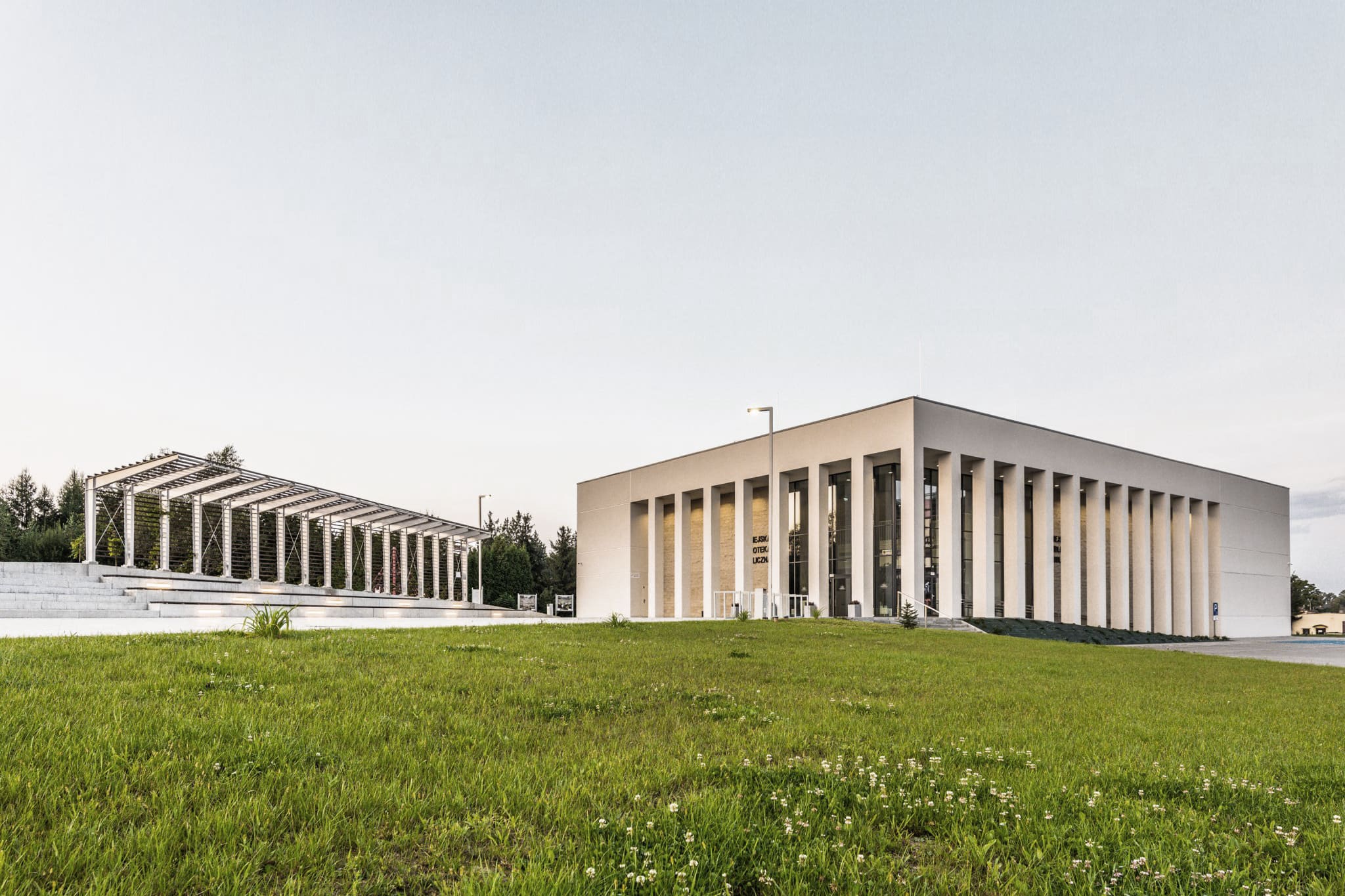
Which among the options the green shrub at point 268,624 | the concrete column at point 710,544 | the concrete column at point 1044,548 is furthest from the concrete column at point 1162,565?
the green shrub at point 268,624

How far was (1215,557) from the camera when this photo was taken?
175 ft

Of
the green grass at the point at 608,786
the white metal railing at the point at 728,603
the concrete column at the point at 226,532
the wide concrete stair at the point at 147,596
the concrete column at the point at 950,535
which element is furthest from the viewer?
the white metal railing at the point at 728,603

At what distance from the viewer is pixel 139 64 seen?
22141 millimetres

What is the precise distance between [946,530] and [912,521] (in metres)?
1.97

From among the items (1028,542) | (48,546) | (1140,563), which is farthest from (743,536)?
(48,546)

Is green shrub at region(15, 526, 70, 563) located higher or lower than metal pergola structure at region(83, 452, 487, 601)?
lower

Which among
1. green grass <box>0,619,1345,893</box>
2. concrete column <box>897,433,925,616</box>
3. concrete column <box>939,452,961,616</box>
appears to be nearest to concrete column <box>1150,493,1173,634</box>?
concrete column <box>939,452,961,616</box>

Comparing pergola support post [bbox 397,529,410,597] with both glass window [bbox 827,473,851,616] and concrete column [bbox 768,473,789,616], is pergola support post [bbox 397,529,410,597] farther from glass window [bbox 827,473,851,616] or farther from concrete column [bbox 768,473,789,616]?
glass window [bbox 827,473,851,616]

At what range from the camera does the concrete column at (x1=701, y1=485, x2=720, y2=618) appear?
47.4 m

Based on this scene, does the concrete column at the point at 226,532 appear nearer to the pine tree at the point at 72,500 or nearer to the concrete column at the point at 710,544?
the concrete column at the point at 710,544

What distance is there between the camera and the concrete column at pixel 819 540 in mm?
42219

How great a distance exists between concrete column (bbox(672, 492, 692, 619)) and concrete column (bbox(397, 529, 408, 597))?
55.3 feet

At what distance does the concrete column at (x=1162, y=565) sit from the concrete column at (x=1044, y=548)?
10221 millimetres

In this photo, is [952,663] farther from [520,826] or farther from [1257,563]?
[1257,563]
